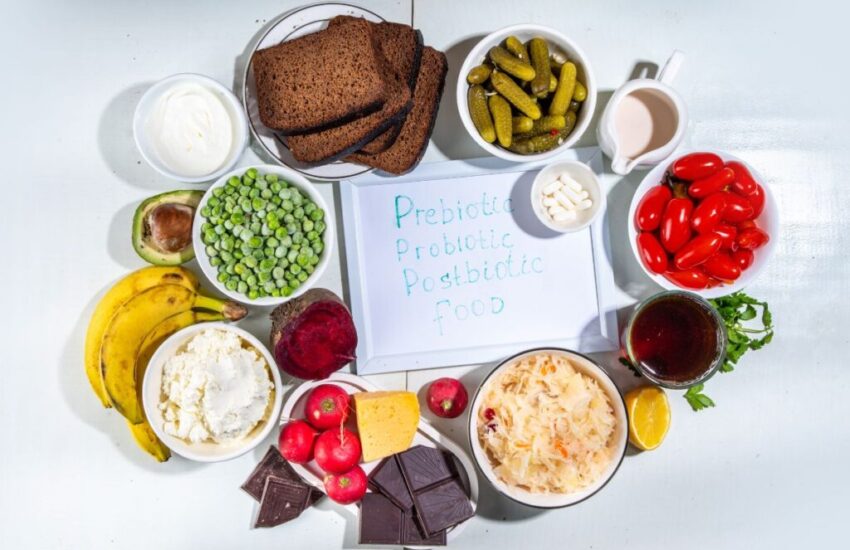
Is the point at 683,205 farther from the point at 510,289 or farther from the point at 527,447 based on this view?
the point at 527,447

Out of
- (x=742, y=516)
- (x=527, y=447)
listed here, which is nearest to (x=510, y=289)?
(x=527, y=447)

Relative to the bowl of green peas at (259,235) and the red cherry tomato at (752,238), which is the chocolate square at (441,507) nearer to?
the bowl of green peas at (259,235)

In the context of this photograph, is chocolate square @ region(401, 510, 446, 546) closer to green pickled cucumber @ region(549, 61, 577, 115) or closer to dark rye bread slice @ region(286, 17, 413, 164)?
dark rye bread slice @ region(286, 17, 413, 164)

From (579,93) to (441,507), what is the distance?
0.83 meters

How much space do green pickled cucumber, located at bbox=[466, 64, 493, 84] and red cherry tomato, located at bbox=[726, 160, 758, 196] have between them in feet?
1.67

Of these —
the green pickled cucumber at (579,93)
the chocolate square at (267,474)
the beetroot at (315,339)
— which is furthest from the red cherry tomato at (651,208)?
the chocolate square at (267,474)

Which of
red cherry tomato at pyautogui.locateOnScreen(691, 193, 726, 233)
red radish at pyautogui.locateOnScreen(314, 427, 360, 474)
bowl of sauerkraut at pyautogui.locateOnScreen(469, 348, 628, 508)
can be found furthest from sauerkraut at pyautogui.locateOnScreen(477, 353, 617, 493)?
red cherry tomato at pyautogui.locateOnScreen(691, 193, 726, 233)

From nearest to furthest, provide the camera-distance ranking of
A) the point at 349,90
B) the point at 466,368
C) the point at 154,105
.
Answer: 1. the point at 349,90
2. the point at 154,105
3. the point at 466,368

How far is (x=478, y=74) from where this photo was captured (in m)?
1.30

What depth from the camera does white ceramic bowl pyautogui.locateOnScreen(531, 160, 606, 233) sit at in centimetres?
133

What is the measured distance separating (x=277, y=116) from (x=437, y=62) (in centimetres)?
32

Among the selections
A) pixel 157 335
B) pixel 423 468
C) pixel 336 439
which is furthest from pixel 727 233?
pixel 157 335

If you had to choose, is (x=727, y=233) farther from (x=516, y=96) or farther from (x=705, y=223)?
(x=516, y=96)

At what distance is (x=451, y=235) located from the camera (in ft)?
4.65
